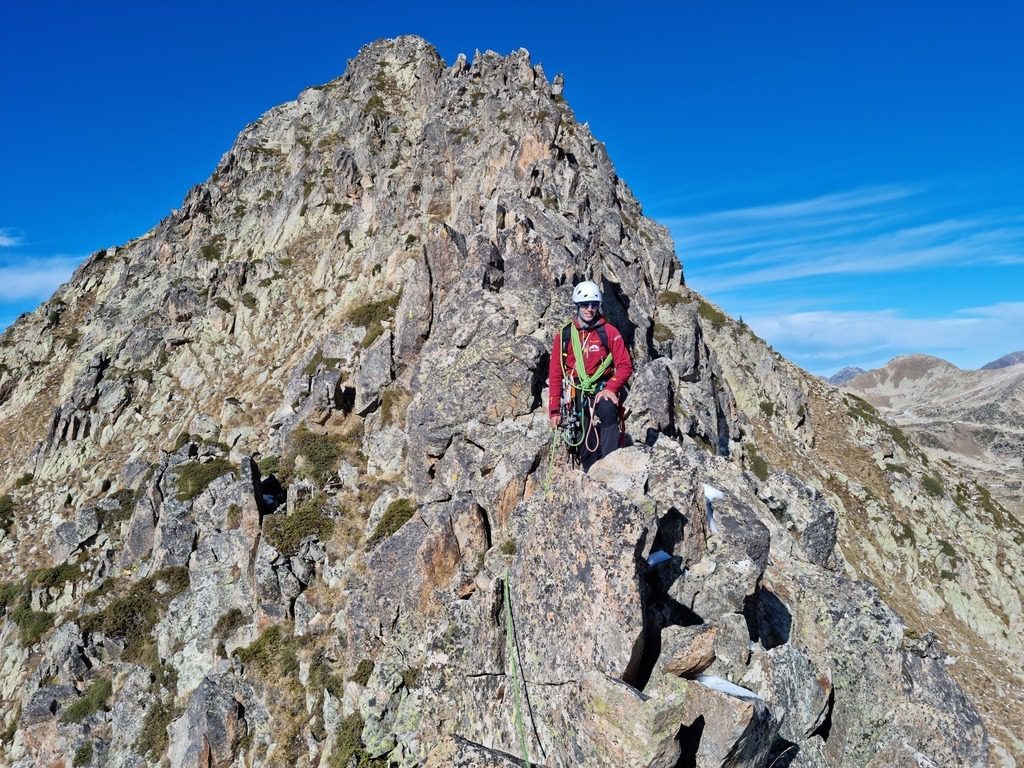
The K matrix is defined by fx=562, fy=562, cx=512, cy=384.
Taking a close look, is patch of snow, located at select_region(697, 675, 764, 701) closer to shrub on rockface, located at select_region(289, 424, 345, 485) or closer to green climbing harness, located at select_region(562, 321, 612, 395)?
green climbing harness, located at select_region(562, 321, 612, 395)

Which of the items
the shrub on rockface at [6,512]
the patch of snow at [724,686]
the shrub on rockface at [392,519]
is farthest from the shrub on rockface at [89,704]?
the patch of snow at [724,686]

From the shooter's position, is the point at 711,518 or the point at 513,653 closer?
the point at 513,653

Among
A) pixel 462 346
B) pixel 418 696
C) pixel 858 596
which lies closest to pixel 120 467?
pixel 462 346

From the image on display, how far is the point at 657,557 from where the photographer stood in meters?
12.8

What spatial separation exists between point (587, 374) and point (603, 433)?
2.05 meters

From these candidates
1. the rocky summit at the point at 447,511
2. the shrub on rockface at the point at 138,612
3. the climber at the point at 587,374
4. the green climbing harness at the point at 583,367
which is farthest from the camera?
the shrub on rockface at the point at 138,612

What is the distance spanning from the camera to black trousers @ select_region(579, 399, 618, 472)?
52.0ft

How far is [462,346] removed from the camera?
79.4ft

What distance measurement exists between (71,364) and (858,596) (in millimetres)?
69056

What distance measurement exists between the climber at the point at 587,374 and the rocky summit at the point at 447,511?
1.29 m

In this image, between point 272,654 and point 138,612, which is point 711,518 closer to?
point 272,654

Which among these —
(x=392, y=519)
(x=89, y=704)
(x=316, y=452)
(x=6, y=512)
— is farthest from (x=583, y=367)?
(x=6, y=512)

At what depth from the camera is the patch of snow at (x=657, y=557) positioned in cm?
1268

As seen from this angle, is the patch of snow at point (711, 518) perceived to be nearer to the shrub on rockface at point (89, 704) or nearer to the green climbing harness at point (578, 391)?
the green climbing harness at point (578, 391)
